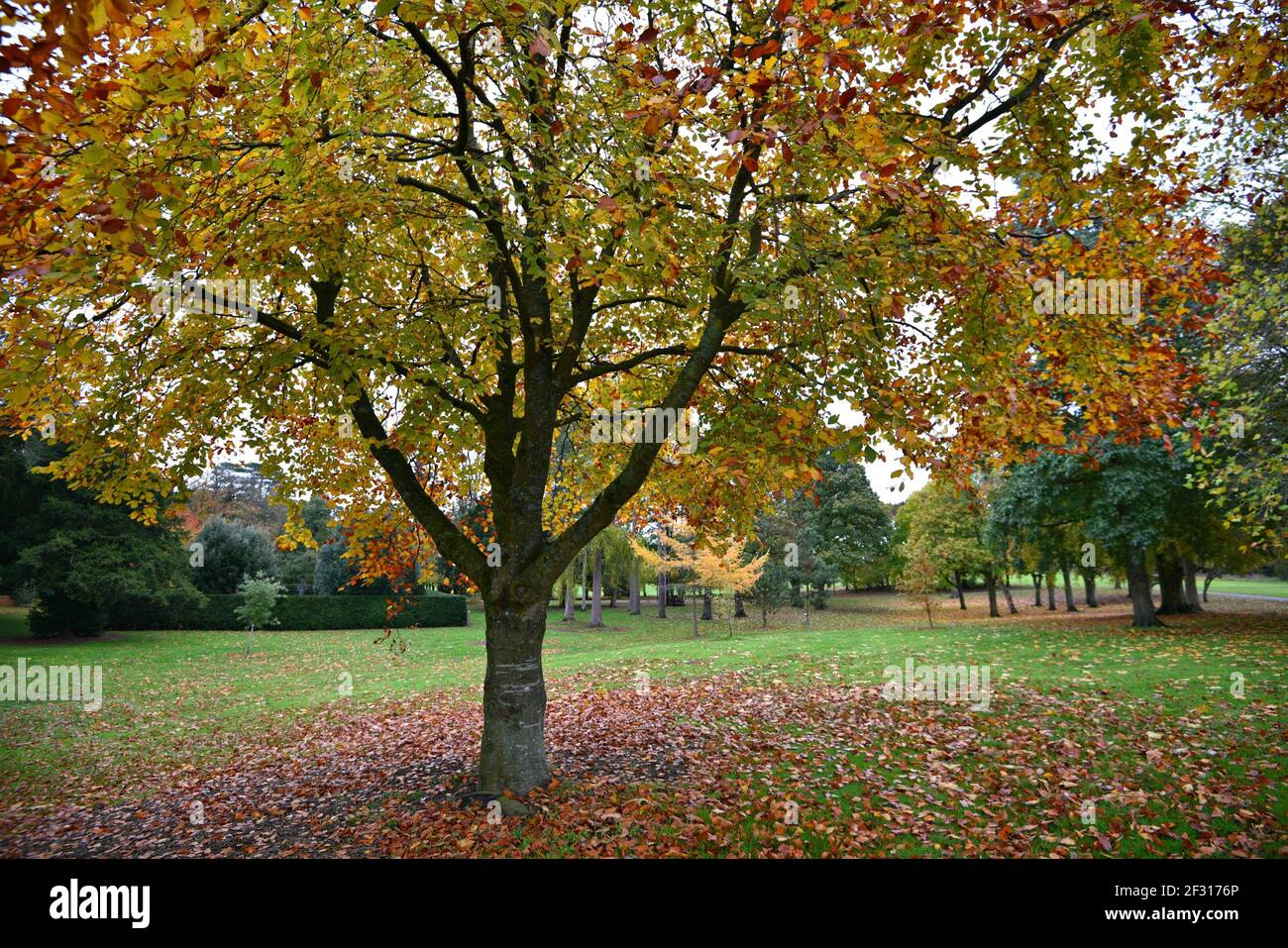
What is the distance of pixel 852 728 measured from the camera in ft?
29.7

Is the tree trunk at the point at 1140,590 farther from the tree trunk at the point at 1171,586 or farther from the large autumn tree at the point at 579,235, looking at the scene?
the large autumn tree at the point at 579,235

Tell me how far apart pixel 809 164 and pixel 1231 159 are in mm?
9452

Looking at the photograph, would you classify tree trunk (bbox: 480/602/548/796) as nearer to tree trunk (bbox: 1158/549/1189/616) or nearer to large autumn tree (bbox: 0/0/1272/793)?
large autumn tree (bbox: 0/0/1272/793)

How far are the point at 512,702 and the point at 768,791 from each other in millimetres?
2990

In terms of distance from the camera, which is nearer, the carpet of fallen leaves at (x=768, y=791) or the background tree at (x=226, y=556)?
the carpet of fallen leaves at (x=768, y=791)

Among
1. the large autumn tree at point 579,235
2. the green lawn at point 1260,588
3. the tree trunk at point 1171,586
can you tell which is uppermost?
the large autumn tree at point 579,235

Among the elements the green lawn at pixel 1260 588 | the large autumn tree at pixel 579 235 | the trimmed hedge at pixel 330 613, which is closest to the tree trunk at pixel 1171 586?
the large autumn tree at pixel 579 235

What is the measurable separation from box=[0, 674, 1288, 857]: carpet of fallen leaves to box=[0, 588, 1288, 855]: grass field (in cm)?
4

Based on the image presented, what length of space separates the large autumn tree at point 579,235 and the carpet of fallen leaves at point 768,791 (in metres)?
1.22

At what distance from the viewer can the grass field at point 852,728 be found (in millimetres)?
5973

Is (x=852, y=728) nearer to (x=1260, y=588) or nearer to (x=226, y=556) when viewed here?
(x=226, y=556)

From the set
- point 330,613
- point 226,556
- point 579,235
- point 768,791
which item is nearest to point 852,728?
point 768,791
